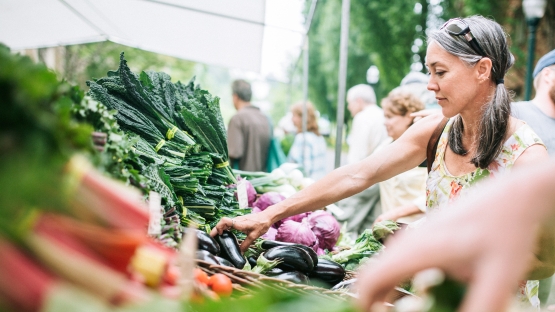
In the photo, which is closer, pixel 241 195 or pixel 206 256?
pixel 206 256

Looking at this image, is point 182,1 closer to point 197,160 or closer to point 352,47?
point 197,160

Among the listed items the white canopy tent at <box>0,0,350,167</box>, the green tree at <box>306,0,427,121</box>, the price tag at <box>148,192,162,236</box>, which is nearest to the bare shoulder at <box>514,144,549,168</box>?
the price tag at <box>148,192,162,236</box>

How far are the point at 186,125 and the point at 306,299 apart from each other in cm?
173

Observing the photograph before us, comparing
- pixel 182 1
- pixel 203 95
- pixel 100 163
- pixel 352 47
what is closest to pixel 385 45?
pixel 352 47

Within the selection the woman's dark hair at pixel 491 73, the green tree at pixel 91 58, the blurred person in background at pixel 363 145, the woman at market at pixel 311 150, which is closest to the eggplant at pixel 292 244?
the woman's dark hair at pixel 491 73

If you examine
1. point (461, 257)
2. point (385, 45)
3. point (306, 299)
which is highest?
point (385, 45)

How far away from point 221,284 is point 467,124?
1461 mm

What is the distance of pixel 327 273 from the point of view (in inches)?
84.7

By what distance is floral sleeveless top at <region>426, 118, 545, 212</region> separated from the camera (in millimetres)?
2135

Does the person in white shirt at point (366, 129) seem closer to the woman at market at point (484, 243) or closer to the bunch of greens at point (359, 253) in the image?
the bunch of greens at point (359, 253)

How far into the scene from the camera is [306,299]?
3.10ft

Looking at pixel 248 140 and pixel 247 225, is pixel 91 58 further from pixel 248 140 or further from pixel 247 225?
pixel 247 225

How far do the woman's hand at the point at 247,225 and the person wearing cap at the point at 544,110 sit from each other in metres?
1.87

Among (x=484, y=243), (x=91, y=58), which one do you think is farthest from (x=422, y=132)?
(x=91, y=58)
